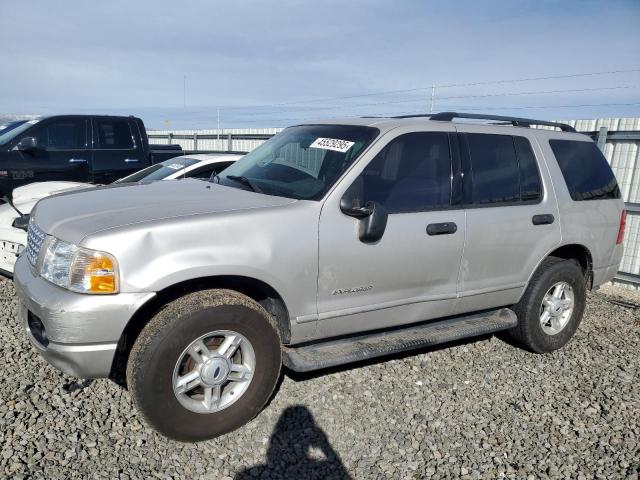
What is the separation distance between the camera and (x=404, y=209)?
348cm

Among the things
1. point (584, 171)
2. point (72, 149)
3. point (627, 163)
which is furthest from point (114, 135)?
point (627, 163)

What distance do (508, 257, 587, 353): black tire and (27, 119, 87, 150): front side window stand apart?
706cm

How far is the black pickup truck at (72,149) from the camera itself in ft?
24.9

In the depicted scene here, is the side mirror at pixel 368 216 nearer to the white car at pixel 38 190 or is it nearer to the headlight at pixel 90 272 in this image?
the headlight at pixel 90 272

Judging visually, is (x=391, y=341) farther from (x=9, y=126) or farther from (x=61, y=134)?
(x=9, y=126)

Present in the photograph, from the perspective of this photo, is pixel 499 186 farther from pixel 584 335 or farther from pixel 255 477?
pixel 255 477

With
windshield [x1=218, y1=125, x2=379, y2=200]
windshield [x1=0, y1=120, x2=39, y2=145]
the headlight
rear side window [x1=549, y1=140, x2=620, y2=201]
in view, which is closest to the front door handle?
windshield [x1=218, y1=125, x2=379, y2=200]

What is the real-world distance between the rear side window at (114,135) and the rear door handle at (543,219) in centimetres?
680

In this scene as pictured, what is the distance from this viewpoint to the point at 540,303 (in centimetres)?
432

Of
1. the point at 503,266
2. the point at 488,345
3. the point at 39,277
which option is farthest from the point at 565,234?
the point at 39,277

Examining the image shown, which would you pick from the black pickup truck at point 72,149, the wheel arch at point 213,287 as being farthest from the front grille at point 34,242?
the black pickup truck at point 72,149

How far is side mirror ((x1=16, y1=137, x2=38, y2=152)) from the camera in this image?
751cm

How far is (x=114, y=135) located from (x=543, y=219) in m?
6.97

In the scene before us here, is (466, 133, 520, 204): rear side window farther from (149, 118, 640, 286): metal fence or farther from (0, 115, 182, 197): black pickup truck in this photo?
(0, 115, 182, 197): black pickup truck
